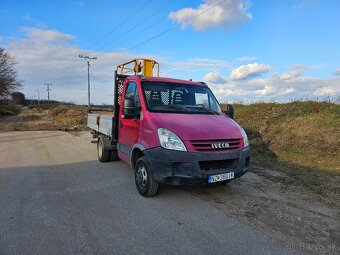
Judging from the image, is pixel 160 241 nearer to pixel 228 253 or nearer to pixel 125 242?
pixel 125 242

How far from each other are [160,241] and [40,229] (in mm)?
1671

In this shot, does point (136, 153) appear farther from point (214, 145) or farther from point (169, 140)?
point (214, 145)

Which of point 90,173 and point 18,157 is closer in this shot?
point 90,173

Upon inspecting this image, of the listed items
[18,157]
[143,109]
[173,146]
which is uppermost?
[143,109]

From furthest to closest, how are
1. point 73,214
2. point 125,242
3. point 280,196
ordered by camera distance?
point 280,196 → point 73,214 → point 125,242

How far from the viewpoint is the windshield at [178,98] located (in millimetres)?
5883

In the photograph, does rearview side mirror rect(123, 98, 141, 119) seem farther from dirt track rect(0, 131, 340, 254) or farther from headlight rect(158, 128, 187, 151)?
dirt track rect(0, 131, 340, 254)

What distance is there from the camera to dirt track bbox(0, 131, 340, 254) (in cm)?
371

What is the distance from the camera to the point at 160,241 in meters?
3.81

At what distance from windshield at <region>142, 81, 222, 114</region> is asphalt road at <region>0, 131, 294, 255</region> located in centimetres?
161

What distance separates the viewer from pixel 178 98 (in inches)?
248

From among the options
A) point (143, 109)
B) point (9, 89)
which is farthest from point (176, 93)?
point (9, 89)

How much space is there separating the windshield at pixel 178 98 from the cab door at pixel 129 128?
0.30 meters

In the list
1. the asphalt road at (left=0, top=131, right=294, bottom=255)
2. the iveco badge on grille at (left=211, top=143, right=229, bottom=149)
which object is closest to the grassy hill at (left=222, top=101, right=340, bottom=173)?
the iveco badge on grille at (left=211, top=143, right=229, bottom=149)
